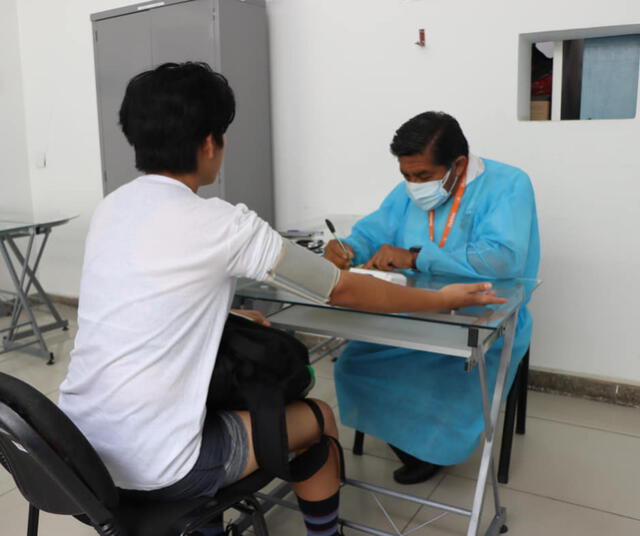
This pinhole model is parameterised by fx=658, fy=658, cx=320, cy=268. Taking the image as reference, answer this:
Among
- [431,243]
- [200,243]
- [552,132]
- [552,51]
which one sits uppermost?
[552,51]

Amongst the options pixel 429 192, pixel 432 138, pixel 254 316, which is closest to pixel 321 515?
pixel 254 316

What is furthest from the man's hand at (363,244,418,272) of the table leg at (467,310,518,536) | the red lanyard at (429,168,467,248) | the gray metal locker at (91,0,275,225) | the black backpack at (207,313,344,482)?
the gray metal locker at (91,0,275,225)

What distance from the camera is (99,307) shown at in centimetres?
128

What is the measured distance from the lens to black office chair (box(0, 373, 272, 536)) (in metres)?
1.15

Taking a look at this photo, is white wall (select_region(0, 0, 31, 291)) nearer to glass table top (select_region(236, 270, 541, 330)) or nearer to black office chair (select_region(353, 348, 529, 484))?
glass table top (select_region(236, 270, 541, 330))

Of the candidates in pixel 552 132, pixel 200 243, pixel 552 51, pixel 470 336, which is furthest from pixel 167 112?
pixel 552 51

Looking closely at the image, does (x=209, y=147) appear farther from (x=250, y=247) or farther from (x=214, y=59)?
(x=214, y=59)

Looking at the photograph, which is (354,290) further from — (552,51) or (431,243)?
(552,51)

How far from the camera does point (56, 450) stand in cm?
118

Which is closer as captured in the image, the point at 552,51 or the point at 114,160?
the point at 552,51

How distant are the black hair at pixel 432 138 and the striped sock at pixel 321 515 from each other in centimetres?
113

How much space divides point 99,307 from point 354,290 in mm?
530

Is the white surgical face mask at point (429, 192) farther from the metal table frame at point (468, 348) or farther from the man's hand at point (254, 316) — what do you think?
the man's hand at point (254, 316)

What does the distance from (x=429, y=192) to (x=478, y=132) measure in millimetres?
1024
